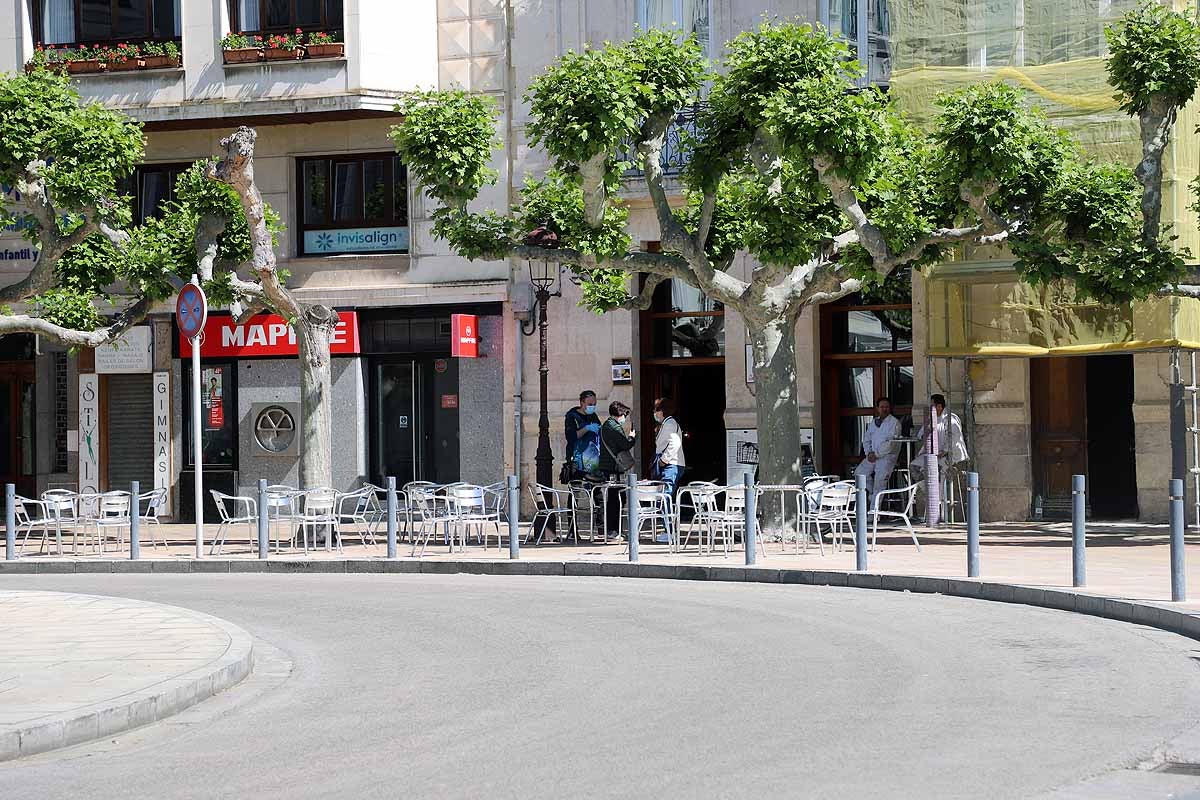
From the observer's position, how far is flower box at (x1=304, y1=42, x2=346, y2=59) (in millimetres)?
26266

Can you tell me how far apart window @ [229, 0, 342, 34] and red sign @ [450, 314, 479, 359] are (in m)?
5.12

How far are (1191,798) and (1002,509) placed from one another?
18.0 meters

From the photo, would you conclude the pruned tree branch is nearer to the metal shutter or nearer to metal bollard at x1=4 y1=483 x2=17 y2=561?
metal bollard at x1=4 y1=483 x2=17 y2=561

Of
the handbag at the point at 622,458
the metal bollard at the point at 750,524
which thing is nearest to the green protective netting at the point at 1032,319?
the handbag at the point at 622,458

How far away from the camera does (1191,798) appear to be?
21.2ft

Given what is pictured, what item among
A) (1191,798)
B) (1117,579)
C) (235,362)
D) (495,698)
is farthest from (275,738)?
(235,362)

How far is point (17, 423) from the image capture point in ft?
96.6

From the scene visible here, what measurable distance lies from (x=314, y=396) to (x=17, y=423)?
9708 mm

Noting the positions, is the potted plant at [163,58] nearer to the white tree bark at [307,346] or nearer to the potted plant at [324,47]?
the potted plant at [324,47]

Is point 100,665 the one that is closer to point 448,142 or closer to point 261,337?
point 448,142

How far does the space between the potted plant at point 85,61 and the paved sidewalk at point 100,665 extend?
1508cm

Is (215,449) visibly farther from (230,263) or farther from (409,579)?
(409,579)

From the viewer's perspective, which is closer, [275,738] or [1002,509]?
[275,738]

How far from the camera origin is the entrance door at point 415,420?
2744cm
